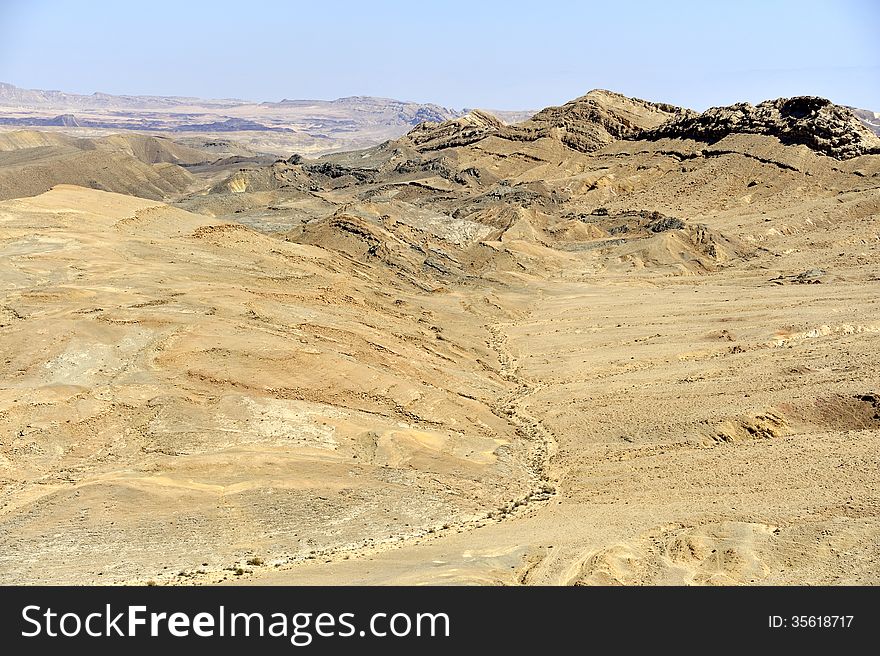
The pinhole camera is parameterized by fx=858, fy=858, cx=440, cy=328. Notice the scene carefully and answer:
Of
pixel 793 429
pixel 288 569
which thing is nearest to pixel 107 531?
pixel 288 569

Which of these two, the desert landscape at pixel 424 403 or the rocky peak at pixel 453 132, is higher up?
the rocky peak at pixel 453 132

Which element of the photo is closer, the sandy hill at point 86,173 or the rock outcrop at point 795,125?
the rock outcrop at point 795,125

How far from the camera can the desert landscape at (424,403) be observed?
1456 centimetres

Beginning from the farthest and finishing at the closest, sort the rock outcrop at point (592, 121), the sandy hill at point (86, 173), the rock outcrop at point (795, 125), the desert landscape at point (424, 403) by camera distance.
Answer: the rock outcrop at point (592, 121)
the sandy hill at point (86, 173)
the rock outcrop at point (795, 125)
the desert landscape at point (424, 403)

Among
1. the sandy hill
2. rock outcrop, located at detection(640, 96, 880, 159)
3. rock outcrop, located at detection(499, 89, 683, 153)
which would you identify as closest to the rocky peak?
rock outcrop, located at detection(499, 89, 683, 153)

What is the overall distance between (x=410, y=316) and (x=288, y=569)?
730 inches

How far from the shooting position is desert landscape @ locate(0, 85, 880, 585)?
14.6m

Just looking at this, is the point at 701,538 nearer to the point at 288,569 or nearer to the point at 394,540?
the point at 394,540

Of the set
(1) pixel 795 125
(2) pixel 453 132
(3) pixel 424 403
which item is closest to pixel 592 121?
(2) pixel 453 132

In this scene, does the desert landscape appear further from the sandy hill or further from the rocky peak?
the rocky peak

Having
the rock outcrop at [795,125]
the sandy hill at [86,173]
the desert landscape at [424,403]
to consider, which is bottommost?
the desert landscape at [424,403]

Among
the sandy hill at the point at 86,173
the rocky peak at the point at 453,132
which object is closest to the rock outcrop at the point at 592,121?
the rocky peak at the point at 453,132

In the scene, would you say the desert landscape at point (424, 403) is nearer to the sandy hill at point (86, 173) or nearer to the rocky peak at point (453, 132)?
the sandy hill at point (86, 173)

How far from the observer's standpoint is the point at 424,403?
22859 mm
